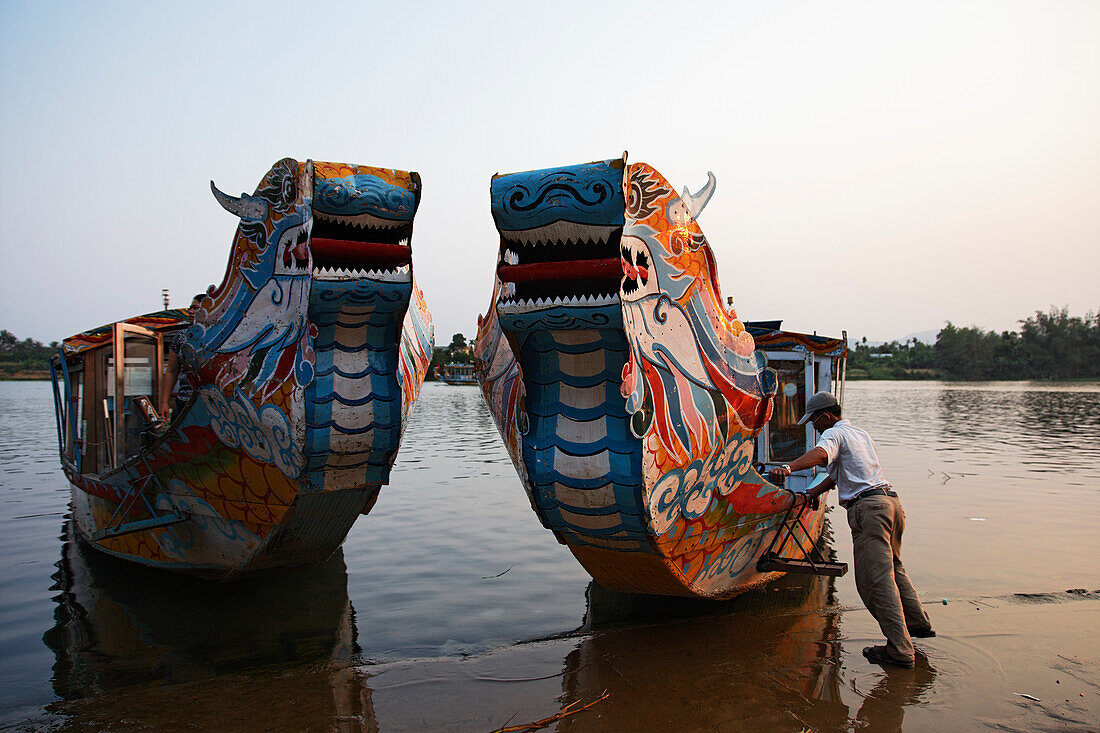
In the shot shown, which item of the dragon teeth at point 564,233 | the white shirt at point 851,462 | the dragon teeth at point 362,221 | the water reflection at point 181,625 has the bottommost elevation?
the water reflection at point 181,625

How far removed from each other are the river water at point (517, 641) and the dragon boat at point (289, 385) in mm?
910

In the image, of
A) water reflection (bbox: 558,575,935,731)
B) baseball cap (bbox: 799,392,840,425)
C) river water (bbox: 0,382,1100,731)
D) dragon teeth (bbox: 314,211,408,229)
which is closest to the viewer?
water reflection (bbox: 558,575,935,731)

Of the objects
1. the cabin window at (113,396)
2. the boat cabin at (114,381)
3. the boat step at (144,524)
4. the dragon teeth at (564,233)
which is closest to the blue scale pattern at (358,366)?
the dragon teeth at (564,233)

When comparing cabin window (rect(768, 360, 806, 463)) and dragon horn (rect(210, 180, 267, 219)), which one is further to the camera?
cabin window (rect(768, 360, 806, 463))

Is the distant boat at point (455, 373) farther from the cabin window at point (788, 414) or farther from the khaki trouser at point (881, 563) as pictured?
the khaki trouser at point (881, 563)

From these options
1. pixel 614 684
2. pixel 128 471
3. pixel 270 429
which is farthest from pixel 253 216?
pixel 614 684

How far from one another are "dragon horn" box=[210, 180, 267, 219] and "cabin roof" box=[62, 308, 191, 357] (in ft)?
8.67

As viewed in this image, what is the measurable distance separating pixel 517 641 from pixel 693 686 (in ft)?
6.60

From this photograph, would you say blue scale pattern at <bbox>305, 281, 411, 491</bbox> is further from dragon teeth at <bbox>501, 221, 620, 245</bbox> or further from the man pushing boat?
the man pushing boat

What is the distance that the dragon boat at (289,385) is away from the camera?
5.71 metres

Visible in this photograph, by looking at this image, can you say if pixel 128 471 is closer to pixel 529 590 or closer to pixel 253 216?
pixel 253 216

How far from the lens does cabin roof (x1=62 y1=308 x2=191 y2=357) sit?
8727mm

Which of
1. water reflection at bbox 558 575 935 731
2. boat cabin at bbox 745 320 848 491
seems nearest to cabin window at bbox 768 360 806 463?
boat cabin at bbox 745 320 848 491

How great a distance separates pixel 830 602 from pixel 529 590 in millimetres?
3194
